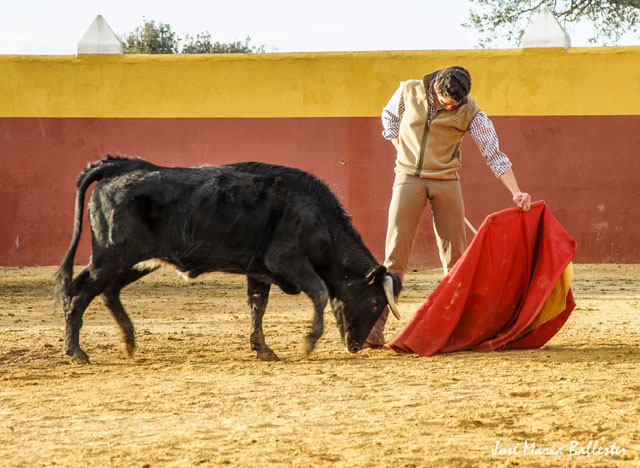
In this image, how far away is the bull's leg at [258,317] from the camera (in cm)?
546

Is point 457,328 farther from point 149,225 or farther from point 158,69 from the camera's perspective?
point 158,69

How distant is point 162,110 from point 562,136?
5.53m

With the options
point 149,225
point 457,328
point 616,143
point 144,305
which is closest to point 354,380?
point 457,328

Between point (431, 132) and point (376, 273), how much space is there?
38.2 inches

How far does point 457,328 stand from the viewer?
5.57 meters

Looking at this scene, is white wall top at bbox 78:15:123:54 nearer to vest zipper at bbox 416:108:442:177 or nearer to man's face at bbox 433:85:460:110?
vest zipper at bbox 416:108:442:177

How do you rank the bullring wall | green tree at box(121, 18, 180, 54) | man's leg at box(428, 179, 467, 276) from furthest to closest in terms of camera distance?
green tree at box(121, 18, 180, 54) → the bullring wall → man's leg at box(428, 179, 467, 276)

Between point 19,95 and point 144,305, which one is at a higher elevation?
point 19,95

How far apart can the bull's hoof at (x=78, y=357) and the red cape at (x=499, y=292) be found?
190cm

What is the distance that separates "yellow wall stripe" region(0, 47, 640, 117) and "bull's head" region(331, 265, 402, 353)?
258 inches

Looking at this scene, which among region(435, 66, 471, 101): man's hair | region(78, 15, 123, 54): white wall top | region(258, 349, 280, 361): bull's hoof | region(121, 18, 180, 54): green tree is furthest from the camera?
region(121, 18, 180, 54): green tree

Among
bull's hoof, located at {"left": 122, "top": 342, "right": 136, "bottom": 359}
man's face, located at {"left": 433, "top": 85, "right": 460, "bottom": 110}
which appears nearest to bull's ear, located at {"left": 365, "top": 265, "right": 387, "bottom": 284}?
man's face, located at {"left": 433, "top": 85, "right": 460, "bottom": 110}

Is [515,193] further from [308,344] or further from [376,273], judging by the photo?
[308,344]

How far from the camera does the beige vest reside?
18.1 feet
